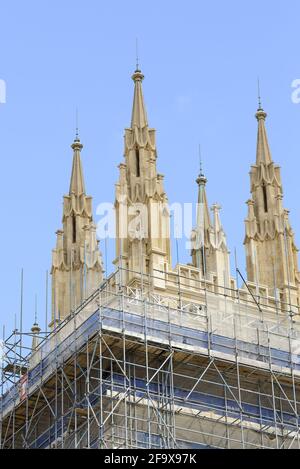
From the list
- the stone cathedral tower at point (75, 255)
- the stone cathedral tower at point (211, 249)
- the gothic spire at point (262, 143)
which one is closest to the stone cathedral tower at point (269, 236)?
the gothic spire at point (262, 143)

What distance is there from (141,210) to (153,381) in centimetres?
977

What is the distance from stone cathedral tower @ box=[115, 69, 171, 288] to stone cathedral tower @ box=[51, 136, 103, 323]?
3.34 m

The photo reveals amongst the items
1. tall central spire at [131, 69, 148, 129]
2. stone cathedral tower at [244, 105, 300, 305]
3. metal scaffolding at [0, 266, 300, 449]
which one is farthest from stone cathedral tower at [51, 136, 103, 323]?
metal scaffolding at [0, 266, 300, 449]

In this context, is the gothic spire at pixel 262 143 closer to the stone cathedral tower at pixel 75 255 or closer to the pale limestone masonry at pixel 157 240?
the pale limestone masonry at pixel 157 240

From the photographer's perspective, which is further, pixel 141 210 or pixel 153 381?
pixel 141 210

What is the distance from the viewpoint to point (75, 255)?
183 ft

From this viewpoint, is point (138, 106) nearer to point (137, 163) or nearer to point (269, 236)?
point (137, 163)

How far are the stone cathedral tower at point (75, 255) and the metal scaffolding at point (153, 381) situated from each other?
7287 millimetres

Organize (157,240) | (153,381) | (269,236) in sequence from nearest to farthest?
(153,381) < (157,240) < (269,236)

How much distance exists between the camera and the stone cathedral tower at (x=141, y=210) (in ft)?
161

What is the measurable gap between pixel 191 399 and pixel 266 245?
43.0 feet

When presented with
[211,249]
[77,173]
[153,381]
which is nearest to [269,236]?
[211,249]

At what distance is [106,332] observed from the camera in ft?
135
